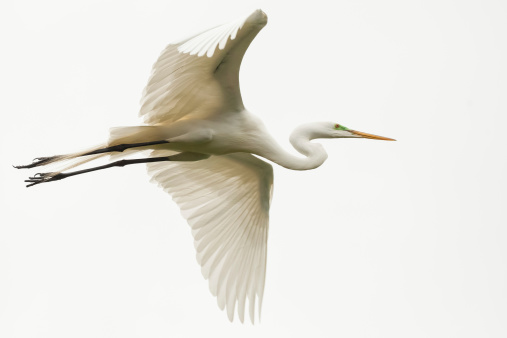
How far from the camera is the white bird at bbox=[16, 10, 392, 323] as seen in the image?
8.91m

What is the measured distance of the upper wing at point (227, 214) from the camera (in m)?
10.0

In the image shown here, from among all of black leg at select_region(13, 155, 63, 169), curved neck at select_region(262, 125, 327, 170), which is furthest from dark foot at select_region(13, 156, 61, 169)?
curved neck at select_region(262, 125, 327, 170)

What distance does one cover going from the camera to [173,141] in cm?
941

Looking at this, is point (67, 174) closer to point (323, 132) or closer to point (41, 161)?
point (41, 161)

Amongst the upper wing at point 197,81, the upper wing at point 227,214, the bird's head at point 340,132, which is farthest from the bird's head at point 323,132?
the upper wing at point 197,81

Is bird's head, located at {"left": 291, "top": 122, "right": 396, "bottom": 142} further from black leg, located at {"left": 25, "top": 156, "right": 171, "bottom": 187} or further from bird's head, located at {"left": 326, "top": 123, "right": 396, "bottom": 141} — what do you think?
black leg, located at {"left": 25, "top": 156, "right": 171, "bottom": 187}

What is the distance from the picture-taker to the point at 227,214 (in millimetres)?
10352

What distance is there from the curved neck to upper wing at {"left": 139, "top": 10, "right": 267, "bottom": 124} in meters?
0.54

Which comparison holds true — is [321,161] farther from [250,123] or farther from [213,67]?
[213,67]

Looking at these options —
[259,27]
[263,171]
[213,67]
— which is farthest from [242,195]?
[259,27]

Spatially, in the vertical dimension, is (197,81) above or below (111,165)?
above

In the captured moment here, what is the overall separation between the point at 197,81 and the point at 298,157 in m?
1.25

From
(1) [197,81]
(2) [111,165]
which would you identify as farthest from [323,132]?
(2) [111,165]

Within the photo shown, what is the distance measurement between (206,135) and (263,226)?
57.5 inches
